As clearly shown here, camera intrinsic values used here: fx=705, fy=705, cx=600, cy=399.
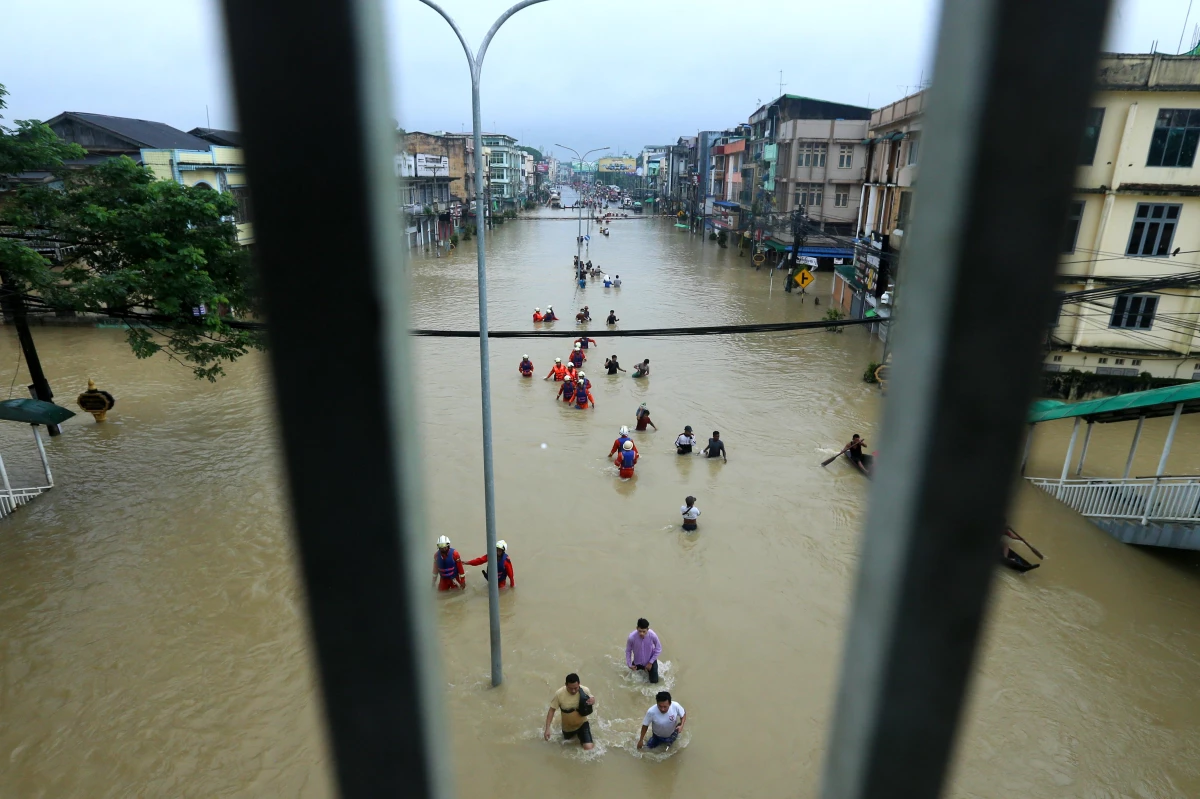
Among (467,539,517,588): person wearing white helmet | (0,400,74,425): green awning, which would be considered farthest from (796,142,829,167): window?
(0,400,74,425): green awning

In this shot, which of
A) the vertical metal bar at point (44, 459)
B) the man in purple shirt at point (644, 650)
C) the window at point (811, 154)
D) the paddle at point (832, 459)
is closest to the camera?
the man in purple shirt at point (644, 650)

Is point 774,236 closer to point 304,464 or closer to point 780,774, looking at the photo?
point 780,774

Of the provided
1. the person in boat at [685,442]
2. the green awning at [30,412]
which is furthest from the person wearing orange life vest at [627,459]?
the green awning at [30,412]

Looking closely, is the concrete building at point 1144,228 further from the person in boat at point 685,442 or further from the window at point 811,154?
the window at point 811,154

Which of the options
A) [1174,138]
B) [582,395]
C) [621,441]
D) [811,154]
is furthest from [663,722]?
[811,154]

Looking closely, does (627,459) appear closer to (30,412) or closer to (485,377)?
(485,377)

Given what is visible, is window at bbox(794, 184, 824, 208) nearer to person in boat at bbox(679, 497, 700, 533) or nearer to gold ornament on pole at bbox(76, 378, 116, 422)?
person in boat at bbox(679, 497, 700, 533)

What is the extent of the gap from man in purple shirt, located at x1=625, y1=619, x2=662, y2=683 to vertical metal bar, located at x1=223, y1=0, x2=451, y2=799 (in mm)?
5797

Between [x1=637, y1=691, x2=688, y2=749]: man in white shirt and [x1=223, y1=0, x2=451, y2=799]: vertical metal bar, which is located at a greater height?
[x1=223, y1=0, x2=451, y2=799]: vertical metal bar

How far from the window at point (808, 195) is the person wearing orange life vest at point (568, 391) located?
67.0 ft

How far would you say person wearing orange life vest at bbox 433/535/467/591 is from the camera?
7984 millimetres

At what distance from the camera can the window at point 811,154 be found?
30422mm

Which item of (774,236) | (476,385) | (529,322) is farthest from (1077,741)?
(774,236)

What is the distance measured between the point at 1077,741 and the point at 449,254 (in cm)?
Answer: 3834
